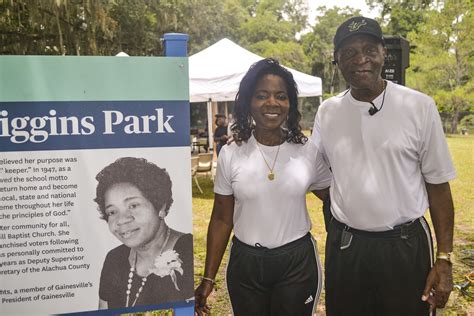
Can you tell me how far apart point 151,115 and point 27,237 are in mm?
627

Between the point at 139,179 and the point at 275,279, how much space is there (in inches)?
32.1

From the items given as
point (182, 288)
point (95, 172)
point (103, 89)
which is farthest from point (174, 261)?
point (103, 89)

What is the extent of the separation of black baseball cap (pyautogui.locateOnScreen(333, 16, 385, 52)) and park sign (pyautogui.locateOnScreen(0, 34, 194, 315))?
0.85m

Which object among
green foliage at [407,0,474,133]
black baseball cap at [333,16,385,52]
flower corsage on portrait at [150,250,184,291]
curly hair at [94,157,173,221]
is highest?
green foliage at [407,0,474,133]

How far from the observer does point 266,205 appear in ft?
7.03

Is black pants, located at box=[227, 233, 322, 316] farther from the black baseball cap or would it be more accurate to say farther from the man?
the black baseball cap

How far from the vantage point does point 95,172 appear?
173 centimetres

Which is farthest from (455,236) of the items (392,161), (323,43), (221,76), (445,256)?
(323,43)

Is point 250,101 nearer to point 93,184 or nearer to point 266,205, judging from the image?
point 266,205

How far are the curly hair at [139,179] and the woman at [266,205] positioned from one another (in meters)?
0.48

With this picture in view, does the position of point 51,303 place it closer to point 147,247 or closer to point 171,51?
point 147,247

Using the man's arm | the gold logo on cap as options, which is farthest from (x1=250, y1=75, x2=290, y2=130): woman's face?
the man's arm

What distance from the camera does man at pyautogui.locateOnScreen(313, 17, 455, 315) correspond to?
2123mm

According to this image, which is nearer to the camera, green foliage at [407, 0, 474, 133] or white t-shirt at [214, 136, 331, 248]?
white t-shirt at [214, 136, 331, 248]
